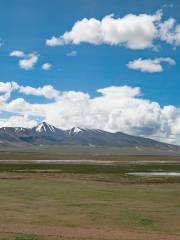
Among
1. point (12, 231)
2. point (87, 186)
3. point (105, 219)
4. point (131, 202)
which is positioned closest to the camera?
point (12, 231)

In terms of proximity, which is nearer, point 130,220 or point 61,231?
point 61,231

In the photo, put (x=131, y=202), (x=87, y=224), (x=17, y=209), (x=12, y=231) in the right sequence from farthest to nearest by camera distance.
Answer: (x=131, y=202) < (x=17, y=209) < (x=87, y=224) < (x=12, y=231)

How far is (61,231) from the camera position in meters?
29.0

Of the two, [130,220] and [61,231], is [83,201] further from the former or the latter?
[61,231]

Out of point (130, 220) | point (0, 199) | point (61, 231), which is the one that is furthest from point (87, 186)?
point (61, 231)

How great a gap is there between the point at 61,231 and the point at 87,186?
1177 inches

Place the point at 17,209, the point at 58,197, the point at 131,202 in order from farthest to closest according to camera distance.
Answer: the point at 58,197
the point at 131,202
the point at 17,209

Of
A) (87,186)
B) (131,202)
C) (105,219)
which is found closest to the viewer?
(105,219)

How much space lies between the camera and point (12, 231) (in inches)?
1112

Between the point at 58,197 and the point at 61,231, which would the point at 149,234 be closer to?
the point at 61,231

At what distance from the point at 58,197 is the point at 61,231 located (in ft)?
59.8

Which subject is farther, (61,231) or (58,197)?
(58,197)

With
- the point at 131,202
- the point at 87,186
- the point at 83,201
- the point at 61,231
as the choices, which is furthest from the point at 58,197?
the point at 61,231

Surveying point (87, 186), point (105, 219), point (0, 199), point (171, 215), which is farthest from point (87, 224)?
point (87, 186)
